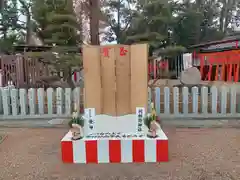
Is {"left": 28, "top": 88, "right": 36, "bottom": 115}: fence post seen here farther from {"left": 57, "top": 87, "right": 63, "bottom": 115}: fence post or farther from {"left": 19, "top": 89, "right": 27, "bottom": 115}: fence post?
{"left": 57, "top": 87, "right": 63, "bottom": 115}: fence post

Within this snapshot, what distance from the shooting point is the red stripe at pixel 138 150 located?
2860 millimetres

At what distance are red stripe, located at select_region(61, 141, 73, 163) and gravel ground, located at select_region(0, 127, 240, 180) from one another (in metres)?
0.09

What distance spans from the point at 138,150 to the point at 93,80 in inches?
41.4

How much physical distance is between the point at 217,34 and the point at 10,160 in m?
11.0

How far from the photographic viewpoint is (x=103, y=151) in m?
2.88

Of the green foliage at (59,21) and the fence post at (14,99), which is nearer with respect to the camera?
the fence post at (14,99)

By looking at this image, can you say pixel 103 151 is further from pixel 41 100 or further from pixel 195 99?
pixel 195 99

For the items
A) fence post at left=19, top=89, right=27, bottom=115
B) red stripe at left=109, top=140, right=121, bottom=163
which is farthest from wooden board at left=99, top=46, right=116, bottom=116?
fence post at left=19, top=89, right=27, bottom=115

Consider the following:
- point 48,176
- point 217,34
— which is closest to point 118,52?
point 48,176

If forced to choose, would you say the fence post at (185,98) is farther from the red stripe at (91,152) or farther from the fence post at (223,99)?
the red stripe at (91,152)

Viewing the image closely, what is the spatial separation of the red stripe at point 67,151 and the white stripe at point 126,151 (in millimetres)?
630

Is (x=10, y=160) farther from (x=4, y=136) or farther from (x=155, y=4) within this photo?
(x=155, y=4)

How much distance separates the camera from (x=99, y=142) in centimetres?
286

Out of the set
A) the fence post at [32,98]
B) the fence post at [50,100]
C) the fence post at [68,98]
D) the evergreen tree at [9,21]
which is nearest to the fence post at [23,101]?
the fence post at [32,98]
